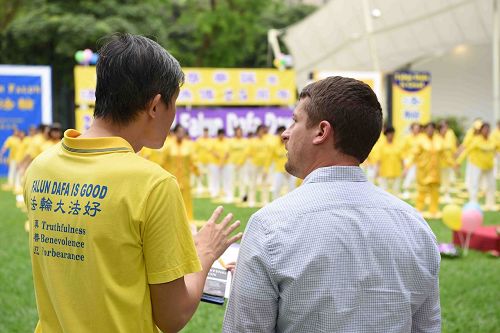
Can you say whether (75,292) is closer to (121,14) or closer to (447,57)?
(121,14)

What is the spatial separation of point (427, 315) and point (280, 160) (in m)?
12.4

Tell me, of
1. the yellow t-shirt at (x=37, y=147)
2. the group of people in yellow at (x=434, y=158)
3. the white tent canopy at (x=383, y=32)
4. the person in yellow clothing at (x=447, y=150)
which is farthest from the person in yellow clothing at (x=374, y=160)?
the yellow t-shirt at (x=37, y=147)

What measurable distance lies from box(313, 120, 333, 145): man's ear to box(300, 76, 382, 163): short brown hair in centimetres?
1

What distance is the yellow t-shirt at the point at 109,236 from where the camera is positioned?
1.71 metres

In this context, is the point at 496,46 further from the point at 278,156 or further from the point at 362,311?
the point at 362,311

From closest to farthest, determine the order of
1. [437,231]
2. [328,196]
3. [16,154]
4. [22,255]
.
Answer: [328,196]
[22,255]
[437,231]
[16,154]

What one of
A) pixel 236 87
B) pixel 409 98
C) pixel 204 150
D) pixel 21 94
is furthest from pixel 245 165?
pixel 21 94

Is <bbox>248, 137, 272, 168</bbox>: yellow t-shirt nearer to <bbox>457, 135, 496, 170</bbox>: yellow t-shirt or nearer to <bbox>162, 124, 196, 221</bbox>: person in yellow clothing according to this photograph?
<bbox>162, 124, 196, 221</bbox>: person in yellow clothing

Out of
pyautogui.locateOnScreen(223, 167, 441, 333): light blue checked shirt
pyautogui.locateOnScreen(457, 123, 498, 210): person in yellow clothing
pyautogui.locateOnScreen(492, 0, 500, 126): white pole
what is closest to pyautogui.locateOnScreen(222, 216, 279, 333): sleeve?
pyautogui.locateOnScreen(223, 167, 441, 333): light blue checked shirt

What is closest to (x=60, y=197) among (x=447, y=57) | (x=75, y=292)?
(x=75, y=292)

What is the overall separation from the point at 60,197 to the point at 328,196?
708mm

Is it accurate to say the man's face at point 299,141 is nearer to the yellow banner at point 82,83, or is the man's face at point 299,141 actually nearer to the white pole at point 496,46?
the yellow banner at point 82,83

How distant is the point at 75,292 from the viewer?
5.85ft

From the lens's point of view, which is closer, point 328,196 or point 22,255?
point 328,196
